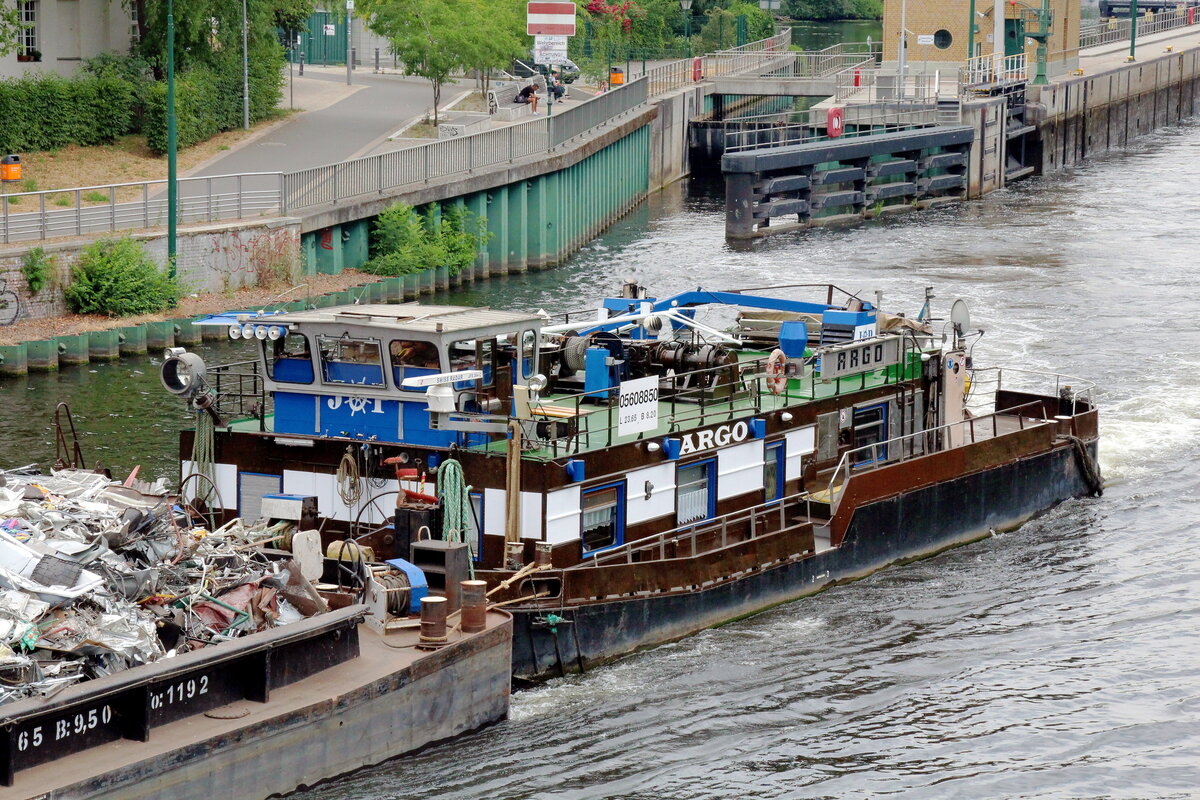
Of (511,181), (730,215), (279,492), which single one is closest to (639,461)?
(279,492)

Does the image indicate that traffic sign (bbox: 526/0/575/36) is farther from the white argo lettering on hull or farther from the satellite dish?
the white argo lettering on hull

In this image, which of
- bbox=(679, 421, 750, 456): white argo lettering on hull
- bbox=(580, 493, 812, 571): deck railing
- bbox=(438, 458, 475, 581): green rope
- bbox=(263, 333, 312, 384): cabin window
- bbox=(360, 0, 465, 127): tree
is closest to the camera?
bbox=(438, 458, 475, 581): green rope

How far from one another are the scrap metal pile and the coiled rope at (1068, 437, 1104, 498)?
50.9 feet

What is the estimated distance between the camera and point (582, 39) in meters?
89.1

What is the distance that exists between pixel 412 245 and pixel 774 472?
82.6 ft

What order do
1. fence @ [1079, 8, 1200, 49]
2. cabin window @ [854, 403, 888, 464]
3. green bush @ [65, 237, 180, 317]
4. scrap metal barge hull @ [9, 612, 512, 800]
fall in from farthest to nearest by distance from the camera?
1. fence @ [1079, 8, 1200, 49]
2. green bush @ [65, 237, 180, 317]
3. cabin window @ [854, 403, 888, 464]
4. scrap metal barge hull @ [9, 612, 512, 800]

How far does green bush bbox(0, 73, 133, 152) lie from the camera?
52.1 meters

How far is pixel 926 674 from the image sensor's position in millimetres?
23516

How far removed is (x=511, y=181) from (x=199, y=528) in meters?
34.1

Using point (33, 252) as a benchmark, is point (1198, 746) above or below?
below

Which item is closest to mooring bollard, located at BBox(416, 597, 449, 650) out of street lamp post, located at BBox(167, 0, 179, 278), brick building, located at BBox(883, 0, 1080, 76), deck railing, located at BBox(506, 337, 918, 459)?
deck railing, located at BBox(506, 337, 918, 459)

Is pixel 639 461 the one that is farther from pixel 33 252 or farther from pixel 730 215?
pixel 730 215

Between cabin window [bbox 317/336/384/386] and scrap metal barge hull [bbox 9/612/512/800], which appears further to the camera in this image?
cabin window [bbox 317/336/384/386]

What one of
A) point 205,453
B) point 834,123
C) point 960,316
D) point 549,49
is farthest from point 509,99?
point 205,453
